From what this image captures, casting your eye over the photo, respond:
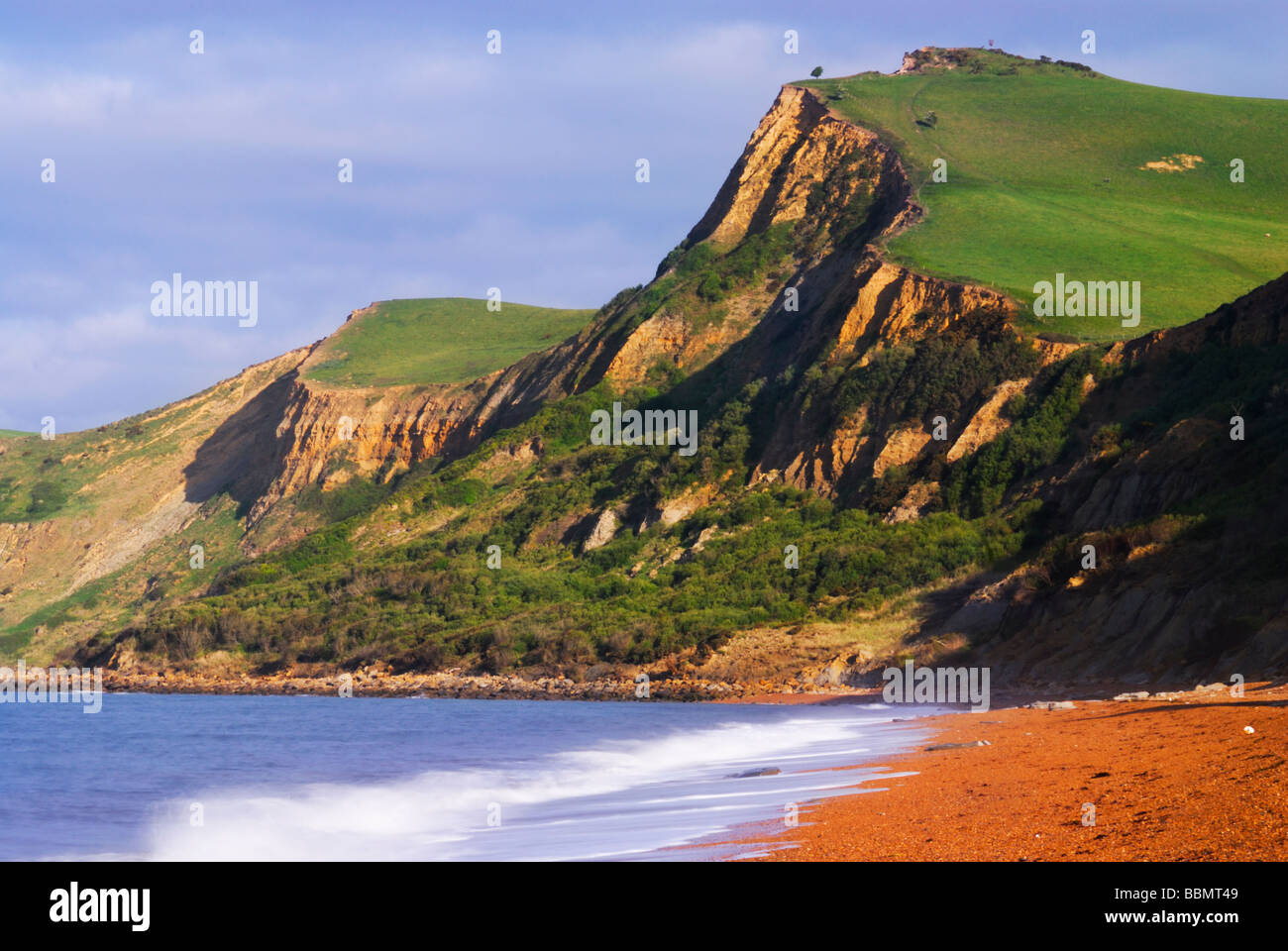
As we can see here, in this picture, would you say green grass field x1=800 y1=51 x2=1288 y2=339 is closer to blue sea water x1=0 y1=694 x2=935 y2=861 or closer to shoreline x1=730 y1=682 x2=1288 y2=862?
blue sea water x1=0 y1=694 x2=935 y2=861

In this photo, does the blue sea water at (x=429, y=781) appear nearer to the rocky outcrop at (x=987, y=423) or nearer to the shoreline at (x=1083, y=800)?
the shoreline at (x=1083, y=800)

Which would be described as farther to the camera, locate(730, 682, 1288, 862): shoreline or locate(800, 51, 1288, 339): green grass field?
locate(800, 51, 1288, 339): green grass field

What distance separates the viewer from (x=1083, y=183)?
8744 centimetres

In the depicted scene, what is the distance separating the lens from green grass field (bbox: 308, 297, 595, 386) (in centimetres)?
11219

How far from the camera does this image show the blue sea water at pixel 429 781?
1605 centimetres

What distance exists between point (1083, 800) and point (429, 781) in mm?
13311

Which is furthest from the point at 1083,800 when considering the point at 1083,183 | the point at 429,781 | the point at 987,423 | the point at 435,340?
the point at 435,340

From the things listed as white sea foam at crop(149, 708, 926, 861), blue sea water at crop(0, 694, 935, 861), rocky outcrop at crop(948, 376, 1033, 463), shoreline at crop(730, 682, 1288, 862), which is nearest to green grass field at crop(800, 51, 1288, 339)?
rocky outcrop at crop(948, 376, 1033, 463)

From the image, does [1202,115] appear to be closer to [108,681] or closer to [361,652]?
[361,652]

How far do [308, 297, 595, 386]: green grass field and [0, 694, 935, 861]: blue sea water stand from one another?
72278mm

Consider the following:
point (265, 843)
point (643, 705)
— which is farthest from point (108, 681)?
point (265, 843)

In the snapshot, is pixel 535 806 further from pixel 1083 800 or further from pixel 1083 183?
pixel 1083 183

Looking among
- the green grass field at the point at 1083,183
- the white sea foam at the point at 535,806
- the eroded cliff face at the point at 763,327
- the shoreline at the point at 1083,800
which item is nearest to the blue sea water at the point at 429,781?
the white sea foam at the point at 535,806
